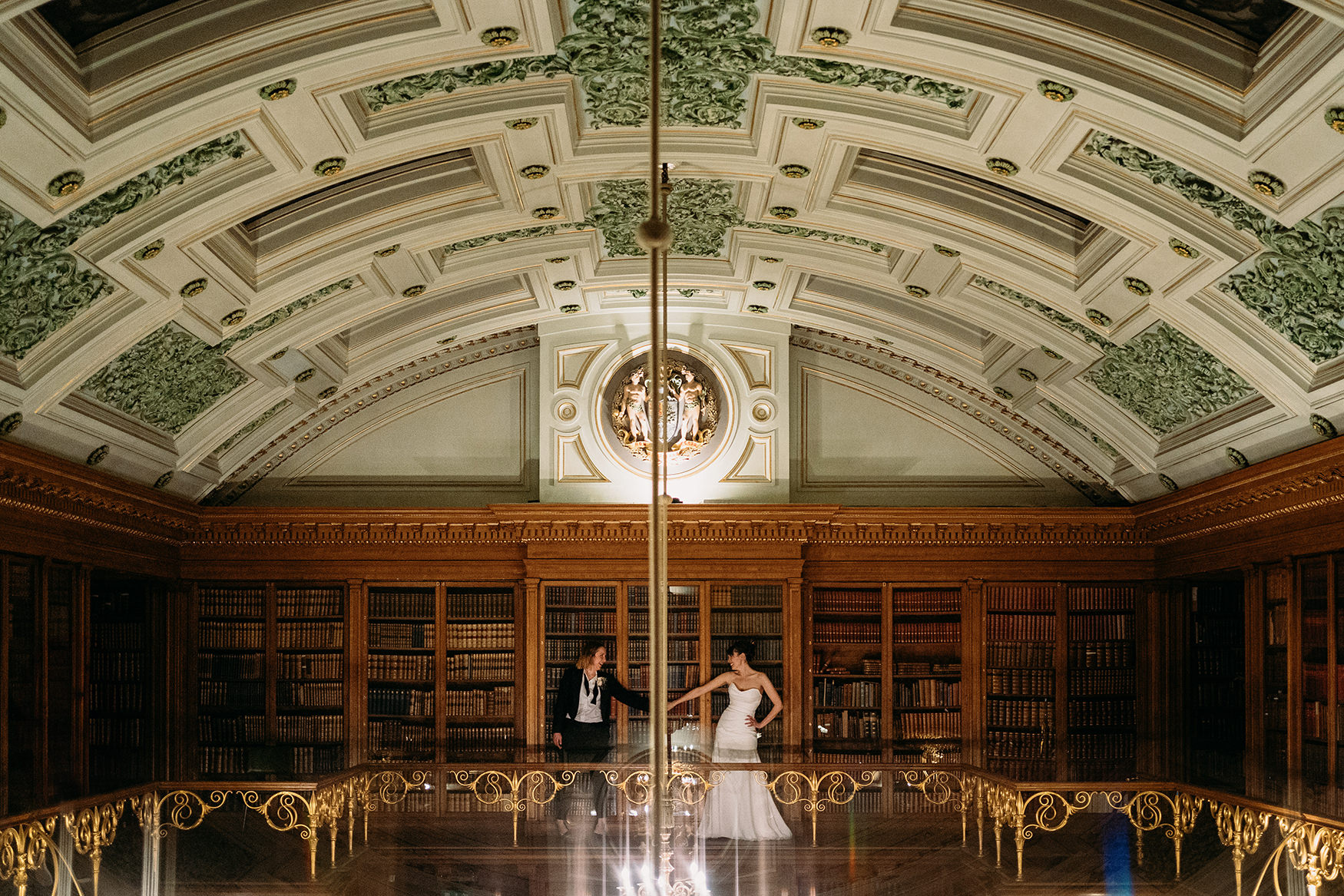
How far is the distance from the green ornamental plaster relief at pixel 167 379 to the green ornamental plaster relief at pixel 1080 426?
20.2 ft

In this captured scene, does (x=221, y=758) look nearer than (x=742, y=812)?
No

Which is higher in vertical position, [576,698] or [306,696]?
[576,698]

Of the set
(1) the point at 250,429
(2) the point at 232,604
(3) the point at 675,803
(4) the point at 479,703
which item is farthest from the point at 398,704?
(3) the point at 675,803

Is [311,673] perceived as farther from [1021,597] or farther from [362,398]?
[1021,597]

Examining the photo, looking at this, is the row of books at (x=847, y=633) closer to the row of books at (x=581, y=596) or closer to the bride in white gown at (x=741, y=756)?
the bride in white gown at (x=741, y=756)

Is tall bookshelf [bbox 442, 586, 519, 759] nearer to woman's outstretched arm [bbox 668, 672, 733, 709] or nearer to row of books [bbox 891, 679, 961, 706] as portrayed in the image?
woman's outstretched arm [bbox 668, 672, 733, 709]

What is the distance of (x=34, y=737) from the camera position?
8.16m

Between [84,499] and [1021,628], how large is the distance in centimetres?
724

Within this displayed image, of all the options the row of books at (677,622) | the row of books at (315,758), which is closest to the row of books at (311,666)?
the row of books at (315,758)

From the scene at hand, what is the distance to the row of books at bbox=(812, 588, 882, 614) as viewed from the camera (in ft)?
35.2

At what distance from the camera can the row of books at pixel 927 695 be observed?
418 inches

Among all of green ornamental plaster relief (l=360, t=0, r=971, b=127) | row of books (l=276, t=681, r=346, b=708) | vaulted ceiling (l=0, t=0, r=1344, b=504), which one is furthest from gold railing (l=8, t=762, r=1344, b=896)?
green ornamental plaster relief (l=360, t=0, r=971, b=127)

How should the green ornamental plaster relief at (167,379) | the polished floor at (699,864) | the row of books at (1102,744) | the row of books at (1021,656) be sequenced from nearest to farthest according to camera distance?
the polished floor at (699,864), the green ornamental plaster relief at (167,379), the row of books at (1102,744), the row of books at (1021,656)

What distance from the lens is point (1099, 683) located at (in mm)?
10625
